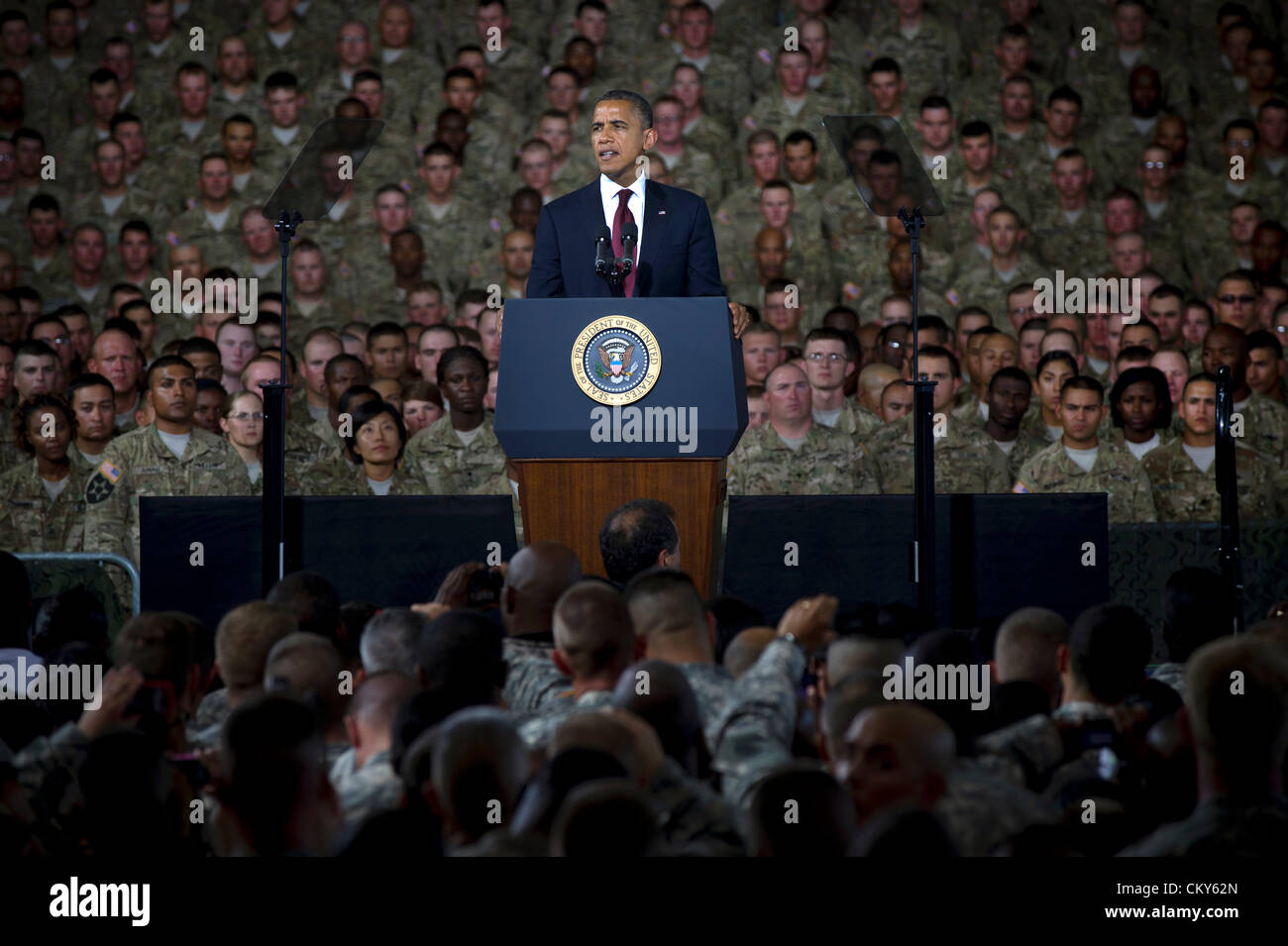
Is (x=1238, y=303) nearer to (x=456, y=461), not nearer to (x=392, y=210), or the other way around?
(x=456, y=461)

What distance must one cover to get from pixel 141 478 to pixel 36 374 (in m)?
1.02

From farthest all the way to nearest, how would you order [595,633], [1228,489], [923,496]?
[1228,489], [923,496], [595,633]

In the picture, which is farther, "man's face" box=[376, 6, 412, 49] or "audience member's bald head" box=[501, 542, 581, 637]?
"man's face" box=[376, 6, 412, 49]

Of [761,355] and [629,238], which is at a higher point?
[629,238]

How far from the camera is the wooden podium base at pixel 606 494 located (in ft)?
16.3

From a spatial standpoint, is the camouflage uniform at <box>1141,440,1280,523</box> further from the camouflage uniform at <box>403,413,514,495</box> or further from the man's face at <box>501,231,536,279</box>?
the man's face at <box>501,231,536,279</box>

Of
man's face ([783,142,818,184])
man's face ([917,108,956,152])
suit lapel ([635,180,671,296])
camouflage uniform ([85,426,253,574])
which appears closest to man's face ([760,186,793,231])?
man's face ([783,142,818,184])

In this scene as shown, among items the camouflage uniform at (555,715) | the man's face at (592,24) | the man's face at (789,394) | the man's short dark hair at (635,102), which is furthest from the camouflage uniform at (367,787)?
the man's face at (592,24)

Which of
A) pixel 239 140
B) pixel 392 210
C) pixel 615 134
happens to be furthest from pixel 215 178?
pixel 615 134

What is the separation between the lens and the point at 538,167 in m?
9.52

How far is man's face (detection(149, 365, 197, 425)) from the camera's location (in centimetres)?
720

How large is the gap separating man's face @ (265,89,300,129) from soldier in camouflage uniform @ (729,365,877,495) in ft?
13.8
